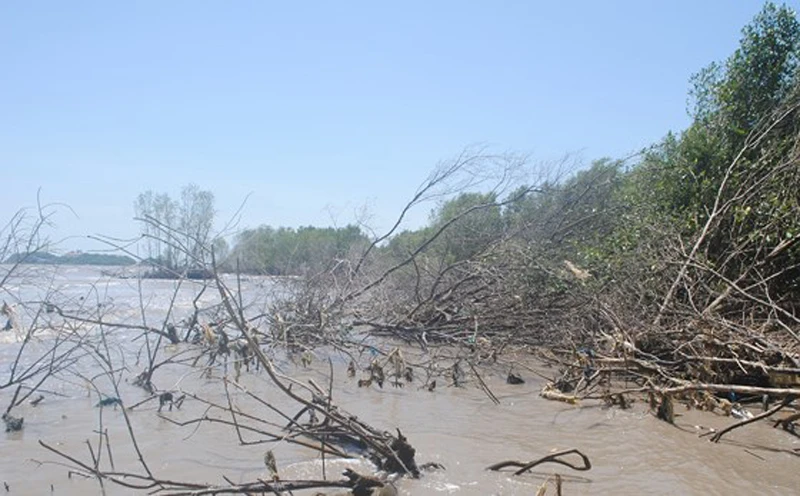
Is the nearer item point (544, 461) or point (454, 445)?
point (544, 461)

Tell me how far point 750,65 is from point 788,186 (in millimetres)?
2631

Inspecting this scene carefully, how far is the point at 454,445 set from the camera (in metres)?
5.28

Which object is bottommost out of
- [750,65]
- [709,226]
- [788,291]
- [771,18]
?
[788,291]

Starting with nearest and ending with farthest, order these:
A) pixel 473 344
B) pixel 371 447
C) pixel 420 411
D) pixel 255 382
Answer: pixel 371 447 → pixel 420 411 → pixel 255 382 → pixel 473 344

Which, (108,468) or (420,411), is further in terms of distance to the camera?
(420,411)

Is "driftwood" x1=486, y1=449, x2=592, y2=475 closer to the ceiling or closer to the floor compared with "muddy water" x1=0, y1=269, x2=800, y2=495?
closer to the ceiling

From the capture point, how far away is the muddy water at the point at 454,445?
4.42m

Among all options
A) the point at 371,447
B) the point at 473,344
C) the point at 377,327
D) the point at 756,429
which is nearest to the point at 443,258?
the point at 377,327

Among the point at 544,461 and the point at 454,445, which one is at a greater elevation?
the point at 544,461

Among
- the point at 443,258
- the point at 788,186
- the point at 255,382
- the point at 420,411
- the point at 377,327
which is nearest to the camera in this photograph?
the point at 420,411

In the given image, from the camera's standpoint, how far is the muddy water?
4.42 meters

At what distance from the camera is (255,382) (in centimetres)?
821

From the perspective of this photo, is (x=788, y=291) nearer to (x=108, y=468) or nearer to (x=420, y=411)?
(x=420, y=411)

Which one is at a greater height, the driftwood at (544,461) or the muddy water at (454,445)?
the driftwood at (544,461)
